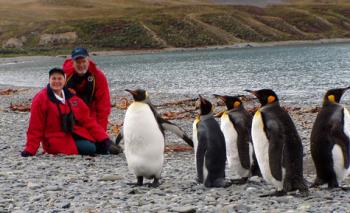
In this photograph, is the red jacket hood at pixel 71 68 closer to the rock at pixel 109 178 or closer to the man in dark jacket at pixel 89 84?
the man in dark jacket at pixel 89 84

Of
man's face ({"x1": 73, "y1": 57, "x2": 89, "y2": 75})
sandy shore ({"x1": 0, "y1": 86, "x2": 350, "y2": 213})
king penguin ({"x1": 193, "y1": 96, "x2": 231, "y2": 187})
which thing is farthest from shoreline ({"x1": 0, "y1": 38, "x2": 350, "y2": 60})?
king penguin ({"x1": 193, "y1": 96, "x2": 231, "y2": 187})

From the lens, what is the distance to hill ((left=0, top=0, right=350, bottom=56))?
109 meters

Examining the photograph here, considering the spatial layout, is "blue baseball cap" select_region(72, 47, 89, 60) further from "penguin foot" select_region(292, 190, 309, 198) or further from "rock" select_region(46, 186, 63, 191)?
"penguin foot" select_region(292, 190, 309, 198)

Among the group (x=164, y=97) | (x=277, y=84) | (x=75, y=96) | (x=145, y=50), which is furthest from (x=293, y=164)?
(x=145, y=50)

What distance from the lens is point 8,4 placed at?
165 m

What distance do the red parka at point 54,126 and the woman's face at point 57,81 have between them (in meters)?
0.14

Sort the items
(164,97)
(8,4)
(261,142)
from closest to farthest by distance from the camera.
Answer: (261,142), (164,97), (8,4)

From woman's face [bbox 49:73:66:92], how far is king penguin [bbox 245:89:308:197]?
350 cm

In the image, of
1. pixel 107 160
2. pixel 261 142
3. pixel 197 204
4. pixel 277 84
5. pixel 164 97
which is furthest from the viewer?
pixel 277 84

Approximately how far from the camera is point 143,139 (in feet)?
21.6

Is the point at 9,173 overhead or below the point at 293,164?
below

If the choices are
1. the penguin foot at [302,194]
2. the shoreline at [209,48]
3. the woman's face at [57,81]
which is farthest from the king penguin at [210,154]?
the shoreline at [209,48]

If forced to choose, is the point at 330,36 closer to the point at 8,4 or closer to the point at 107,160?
the point at 8,4

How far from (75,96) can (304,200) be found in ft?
14.6
